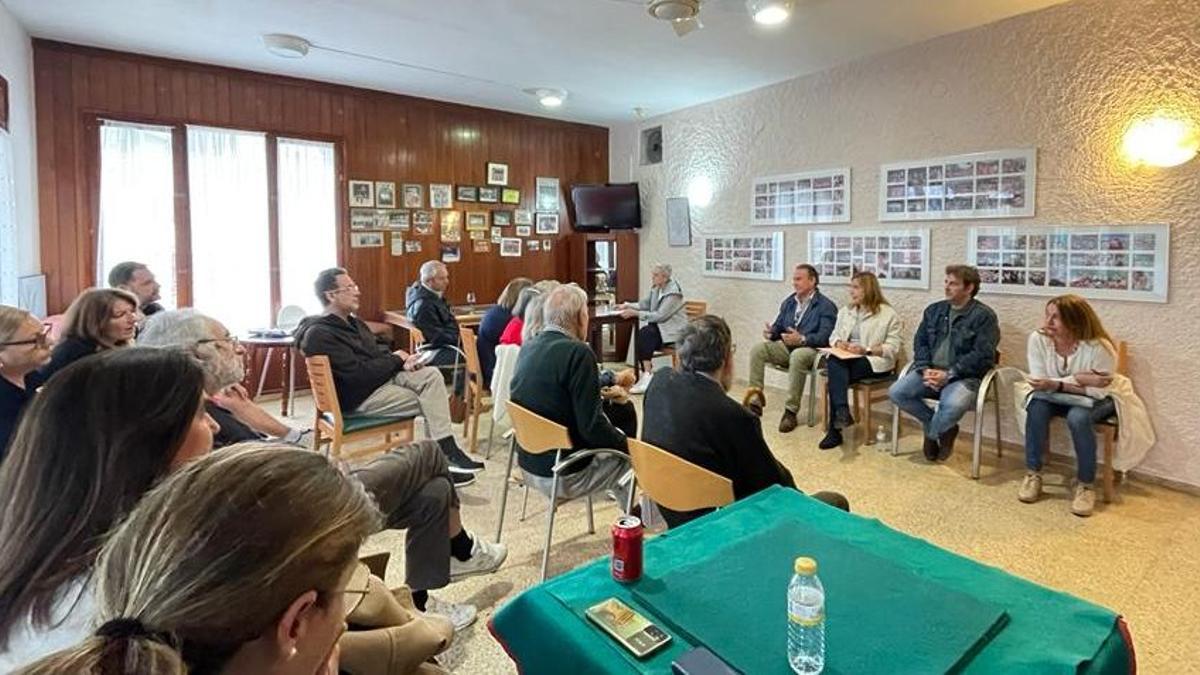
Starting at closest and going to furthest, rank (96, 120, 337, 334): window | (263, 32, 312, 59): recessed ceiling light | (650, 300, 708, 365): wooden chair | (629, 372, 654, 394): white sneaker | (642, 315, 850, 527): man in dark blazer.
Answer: (642, 315, 850, 527): man in dark blazer < (263, 32, 312, 59): recessed ceiling light < (96, 120, 337, 334): window < (629, 372, 654, 394): white sneaker < (650, 300, 708, 365): wooden chair

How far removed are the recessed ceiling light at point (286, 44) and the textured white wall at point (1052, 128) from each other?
362 cm

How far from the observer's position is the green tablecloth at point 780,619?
1.22 meters

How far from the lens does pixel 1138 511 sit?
336 centimetres

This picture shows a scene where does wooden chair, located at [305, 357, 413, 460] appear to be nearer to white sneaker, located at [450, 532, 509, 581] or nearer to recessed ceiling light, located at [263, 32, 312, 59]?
white sneaker, located at [450, 532, 509, 581]

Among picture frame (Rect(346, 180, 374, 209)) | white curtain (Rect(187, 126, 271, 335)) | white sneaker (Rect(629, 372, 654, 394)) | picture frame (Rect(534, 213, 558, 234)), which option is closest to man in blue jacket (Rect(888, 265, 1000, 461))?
white sneaker (Rect(629, 372, 654, 394))

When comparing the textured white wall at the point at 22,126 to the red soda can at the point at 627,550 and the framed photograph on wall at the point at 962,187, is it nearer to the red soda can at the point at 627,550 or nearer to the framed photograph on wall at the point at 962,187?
the red soda can at the point at 627,550

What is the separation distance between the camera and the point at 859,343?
15.7 ft

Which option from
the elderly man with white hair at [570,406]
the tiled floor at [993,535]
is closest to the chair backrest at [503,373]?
the tiled floor at [993,535]

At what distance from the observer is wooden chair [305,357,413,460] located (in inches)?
128

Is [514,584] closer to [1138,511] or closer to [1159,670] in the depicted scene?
[1159,670]

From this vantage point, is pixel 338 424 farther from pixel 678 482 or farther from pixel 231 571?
pixel 231 571

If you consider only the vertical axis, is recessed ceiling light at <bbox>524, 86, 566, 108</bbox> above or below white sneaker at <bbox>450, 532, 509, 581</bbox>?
above

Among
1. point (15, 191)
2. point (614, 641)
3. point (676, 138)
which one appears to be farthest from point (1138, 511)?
point (15, 191)

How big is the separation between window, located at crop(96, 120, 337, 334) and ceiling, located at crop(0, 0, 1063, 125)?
645mm
